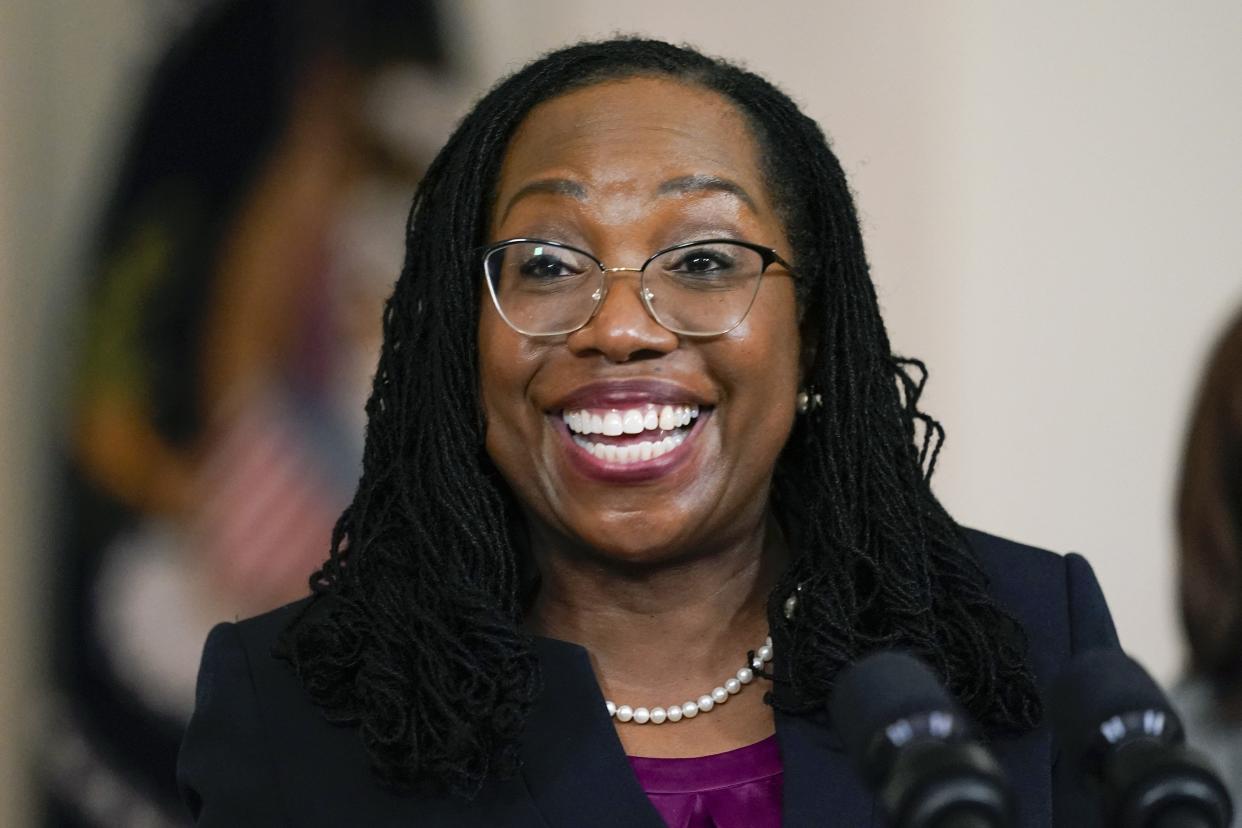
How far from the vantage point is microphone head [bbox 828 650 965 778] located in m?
0.96

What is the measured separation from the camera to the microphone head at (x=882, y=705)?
96 centimetres

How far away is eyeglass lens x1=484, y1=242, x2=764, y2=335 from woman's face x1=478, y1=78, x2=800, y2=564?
0.01 meters

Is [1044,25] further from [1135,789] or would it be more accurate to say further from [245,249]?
[1135,789]

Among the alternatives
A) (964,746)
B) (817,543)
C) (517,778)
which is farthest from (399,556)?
(964,746)

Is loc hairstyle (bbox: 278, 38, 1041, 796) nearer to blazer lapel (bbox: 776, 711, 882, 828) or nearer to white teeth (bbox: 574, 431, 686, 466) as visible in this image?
blazer lapel (bbox: 776, 711, 882, 828)

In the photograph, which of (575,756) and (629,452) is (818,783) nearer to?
(575,756)

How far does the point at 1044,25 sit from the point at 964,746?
202cm

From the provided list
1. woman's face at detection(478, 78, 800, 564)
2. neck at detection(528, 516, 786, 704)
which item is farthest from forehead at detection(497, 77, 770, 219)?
neck at detection(528, 516, 786, 704)

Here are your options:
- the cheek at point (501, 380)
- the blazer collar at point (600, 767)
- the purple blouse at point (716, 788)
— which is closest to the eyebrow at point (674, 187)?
the cheek at point (501, 380)

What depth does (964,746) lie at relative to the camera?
3.05ft

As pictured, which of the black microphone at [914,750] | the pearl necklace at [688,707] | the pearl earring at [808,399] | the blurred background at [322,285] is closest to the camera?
the black microphone at [914,750]

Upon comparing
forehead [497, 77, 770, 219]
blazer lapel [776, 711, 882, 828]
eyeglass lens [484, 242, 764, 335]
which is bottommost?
blazer lapel [776, 711, 882, 828]

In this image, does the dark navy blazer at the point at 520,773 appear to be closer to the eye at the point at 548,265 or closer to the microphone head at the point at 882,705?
the eye at the point at 548,265

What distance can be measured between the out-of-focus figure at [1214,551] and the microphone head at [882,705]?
A: 1241mm
